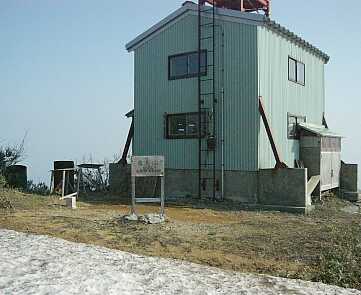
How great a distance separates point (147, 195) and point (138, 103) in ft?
13.2

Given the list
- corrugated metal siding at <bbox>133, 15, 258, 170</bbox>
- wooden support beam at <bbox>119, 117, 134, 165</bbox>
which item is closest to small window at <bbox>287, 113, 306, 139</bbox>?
corrugated metal siding at <bbox>133, 15, 258, 170</bbox>

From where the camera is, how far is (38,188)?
2006 centimetres

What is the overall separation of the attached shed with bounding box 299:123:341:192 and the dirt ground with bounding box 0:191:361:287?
2.85 m

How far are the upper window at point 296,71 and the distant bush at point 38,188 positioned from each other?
1110 centimetres

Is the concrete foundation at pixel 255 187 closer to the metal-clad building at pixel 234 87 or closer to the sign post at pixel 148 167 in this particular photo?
the metal-clad building at pixel 234 87

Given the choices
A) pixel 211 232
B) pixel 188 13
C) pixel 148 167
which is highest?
pixel 188 13

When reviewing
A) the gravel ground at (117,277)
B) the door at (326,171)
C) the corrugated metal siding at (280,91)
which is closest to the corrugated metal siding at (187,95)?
the corrugated metal siding at (280,91)

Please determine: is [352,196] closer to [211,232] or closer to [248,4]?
[248,4]

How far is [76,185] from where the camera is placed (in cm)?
2128

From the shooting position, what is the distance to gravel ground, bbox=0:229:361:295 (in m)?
6.17

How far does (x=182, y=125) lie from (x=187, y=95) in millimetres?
1239

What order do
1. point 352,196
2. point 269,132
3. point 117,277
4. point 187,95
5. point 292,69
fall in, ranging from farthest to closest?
point 352,196, point 292,69, point 187,95, point 269,132, point 117,277

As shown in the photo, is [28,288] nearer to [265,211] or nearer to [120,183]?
[265,211]

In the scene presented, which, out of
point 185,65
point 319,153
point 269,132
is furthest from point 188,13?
point 319,153
